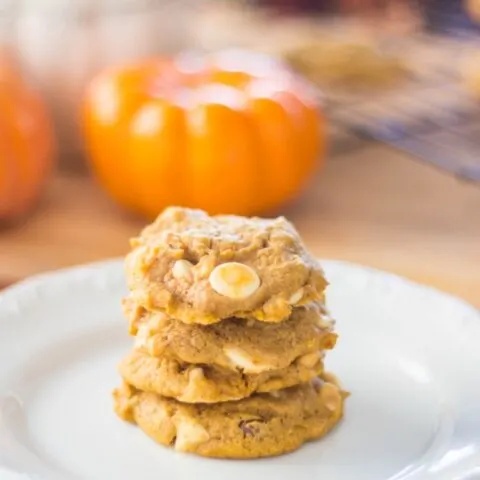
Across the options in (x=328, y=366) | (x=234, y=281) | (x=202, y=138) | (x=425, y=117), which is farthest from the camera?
(x=425, y=117)

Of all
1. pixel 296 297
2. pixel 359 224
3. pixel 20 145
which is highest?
pixel 296 297

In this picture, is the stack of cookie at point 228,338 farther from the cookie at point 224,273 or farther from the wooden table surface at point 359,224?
the wooden table surface at point 359,224

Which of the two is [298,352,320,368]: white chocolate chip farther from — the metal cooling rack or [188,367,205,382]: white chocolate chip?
the metal cooling rack

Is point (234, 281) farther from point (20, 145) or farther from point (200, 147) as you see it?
point (20, 145)

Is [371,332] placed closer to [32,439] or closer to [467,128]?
[32,439]

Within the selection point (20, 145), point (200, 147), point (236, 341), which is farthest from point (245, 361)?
point (20, 145)

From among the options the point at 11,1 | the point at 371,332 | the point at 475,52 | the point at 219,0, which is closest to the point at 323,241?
the point at 371,332

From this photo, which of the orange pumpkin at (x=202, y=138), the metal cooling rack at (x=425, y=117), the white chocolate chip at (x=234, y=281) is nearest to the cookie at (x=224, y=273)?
the white chocolate chip at (x=234, y=281)
